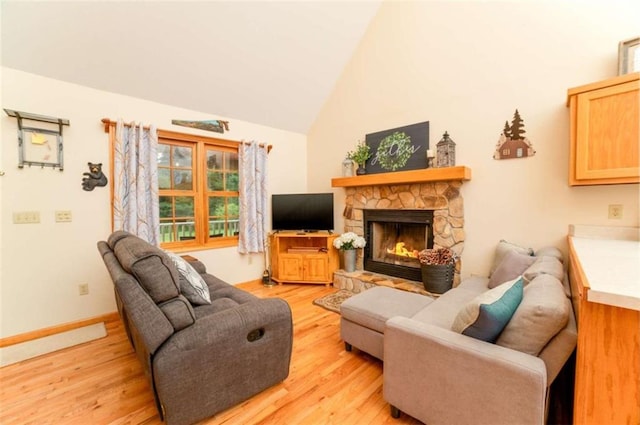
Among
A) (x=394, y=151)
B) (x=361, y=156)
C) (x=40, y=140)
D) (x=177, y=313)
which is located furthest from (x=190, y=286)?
(x=394, y=151)

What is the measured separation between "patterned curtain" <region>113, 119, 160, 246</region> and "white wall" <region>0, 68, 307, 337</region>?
13 centimetres

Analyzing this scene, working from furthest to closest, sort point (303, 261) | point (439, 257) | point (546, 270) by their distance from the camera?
1. point (303, 261)
2. point (439, 257)
3. point (546, 270)

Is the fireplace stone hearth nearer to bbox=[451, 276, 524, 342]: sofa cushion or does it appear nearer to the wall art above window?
bbox=[451, 276, 524, 342]: sofa cushion

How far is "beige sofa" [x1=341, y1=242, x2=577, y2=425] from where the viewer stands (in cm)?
105

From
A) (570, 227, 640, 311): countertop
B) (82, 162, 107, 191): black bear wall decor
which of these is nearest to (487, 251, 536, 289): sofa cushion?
(570, 227, 640, 311): countertop

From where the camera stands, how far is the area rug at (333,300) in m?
2.94

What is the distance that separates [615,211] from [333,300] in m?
2.68

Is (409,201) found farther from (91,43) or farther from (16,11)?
(16,11)

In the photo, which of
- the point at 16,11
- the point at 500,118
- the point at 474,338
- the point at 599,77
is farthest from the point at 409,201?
the point at 16,11

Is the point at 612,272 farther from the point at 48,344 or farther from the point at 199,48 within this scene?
the point at 48,344

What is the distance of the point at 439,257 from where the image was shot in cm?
279

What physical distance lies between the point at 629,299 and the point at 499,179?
2.07 metres

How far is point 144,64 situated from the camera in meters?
2.67

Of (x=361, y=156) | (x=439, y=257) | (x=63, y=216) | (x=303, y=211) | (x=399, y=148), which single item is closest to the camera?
(x=63, y=216)
